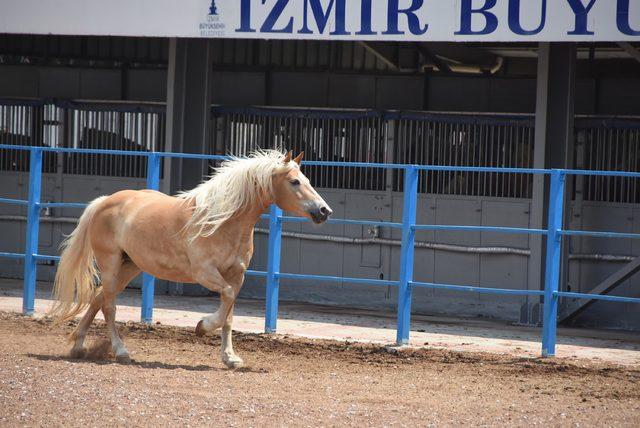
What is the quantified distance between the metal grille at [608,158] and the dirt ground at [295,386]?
404cm

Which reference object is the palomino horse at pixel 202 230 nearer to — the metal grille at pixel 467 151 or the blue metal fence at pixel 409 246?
the blue metal fence at pixel 409 246

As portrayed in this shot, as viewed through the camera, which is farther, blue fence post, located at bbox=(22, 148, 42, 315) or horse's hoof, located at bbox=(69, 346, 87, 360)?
blue fence post, located at bbox=(22, 148, 42, 315)

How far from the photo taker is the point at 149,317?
1101 centimetres

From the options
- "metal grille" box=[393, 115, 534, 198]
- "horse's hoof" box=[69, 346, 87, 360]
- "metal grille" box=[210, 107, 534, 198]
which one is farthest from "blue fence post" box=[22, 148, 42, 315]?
"metal grille" box=[393, 115, 534, 198]

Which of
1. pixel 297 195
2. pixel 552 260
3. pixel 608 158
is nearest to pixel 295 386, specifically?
pixel 297 195

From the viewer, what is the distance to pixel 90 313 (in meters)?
9.09

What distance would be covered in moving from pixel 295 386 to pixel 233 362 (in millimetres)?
884

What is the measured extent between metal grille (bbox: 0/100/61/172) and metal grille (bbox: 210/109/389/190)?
237 centimetres

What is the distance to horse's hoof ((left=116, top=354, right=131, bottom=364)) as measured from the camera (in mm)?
8562

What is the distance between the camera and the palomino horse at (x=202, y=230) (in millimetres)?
8367

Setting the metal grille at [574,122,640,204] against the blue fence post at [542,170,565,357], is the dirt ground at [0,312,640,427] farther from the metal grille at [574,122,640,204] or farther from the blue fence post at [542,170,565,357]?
the metal grille at [574,122,640,204]

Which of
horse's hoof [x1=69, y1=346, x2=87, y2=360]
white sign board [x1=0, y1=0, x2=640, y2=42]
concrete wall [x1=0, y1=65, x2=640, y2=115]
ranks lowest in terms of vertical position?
horse's hoof [x1=69, y1=346, x2=87, y2=360]

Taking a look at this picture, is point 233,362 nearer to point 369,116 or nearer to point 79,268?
point 79,268

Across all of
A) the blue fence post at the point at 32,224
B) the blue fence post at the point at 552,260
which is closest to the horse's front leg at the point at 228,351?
the blue fence post at the point at 552,260
